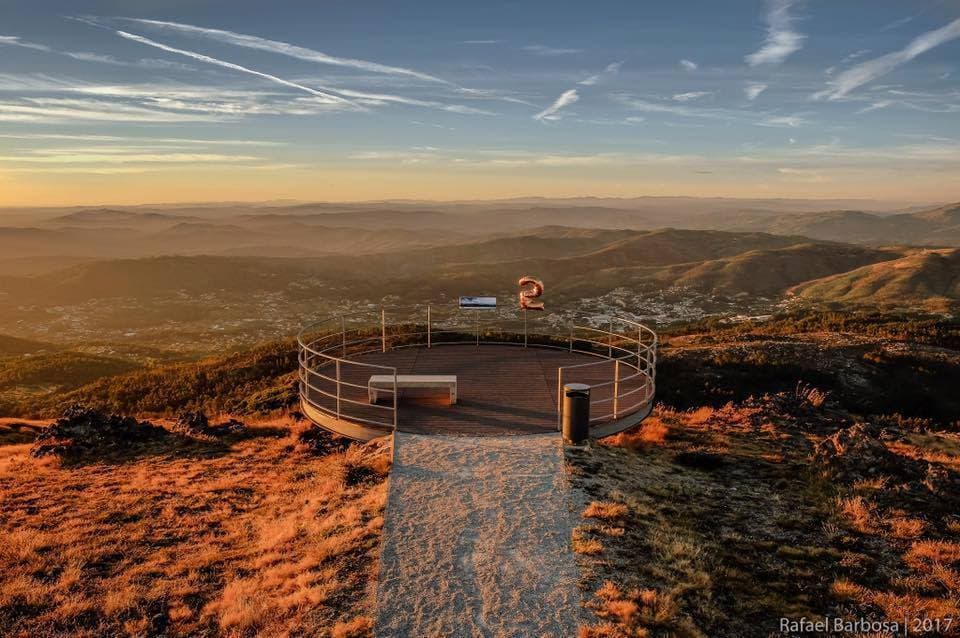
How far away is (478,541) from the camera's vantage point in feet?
29.6

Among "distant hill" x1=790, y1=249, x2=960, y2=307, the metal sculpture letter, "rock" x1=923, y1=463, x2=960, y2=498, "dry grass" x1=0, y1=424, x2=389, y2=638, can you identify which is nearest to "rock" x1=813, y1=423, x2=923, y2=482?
"rock" x1=923, y1=463, x2=960, y2=498

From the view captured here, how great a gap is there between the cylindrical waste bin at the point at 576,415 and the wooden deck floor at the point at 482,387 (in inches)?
23.5

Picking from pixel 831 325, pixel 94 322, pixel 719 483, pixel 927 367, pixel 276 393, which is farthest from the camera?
pixel 94 322

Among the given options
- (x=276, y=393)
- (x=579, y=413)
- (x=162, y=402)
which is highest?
(x=579, y=413)

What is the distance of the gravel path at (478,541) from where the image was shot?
24.2 ft

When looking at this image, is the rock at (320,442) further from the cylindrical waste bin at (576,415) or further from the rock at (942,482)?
the rock at (942,482)

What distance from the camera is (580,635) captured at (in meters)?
7.04

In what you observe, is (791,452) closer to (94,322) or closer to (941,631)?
(941,631)

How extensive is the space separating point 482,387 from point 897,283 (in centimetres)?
16884

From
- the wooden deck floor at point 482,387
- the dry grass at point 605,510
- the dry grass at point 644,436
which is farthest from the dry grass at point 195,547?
the dry grass at point 644,436

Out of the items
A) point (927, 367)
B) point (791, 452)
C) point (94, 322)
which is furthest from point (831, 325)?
point (94, 322)

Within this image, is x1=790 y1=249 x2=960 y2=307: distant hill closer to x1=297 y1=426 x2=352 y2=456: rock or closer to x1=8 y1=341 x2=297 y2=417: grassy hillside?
x1=8 y1=341 x2=297 y2=417: grassy hillside

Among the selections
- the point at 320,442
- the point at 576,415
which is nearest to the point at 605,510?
the point at 576,415

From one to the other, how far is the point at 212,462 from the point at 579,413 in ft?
33.2
